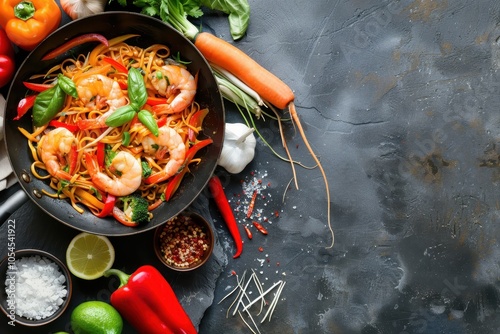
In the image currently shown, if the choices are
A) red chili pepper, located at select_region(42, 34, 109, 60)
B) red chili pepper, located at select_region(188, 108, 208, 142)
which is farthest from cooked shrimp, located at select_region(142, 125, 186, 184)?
red chili pepper, located at select_region(42, 34, 109, 60)

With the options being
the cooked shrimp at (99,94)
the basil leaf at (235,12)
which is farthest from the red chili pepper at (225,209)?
the basil leaf at (235,12)

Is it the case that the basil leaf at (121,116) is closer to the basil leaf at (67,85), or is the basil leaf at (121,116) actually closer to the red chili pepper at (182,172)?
the basil leaf at (67,85)

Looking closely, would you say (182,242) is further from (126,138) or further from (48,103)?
(48,103)

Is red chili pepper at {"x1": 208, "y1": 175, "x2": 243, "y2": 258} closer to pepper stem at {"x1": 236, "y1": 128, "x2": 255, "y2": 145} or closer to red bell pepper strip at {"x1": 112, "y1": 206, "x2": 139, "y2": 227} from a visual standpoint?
pepper stem at {"x1": 236, "y1": 128, "x2": 255, "y2": 145}

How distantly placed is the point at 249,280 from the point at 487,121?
204 cm

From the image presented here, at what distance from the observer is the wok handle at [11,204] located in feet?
11.3

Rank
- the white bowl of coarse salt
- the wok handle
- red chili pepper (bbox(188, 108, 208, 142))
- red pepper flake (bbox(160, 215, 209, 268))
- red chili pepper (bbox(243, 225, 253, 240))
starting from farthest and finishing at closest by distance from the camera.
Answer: red chili pepper (bbox(243, 225, 253, 240)), red pepper flake (bbox(160, 215, 209, 268)), red chili pepper (bbox(188, 108, 208, 142)), the white bowl of coarse salt, the wok handle

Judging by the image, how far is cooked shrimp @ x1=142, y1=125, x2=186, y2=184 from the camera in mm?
3637

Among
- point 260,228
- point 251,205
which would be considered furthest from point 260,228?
point 251,205

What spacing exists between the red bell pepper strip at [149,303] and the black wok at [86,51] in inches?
11.6

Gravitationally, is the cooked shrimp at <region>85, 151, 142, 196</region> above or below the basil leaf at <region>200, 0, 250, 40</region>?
below

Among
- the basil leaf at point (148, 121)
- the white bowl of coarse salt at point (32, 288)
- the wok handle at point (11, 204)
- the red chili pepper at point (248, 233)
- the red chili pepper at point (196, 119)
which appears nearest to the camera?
the wok handle at point (11, 204)

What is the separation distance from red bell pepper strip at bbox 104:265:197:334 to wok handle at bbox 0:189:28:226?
690 millimetres

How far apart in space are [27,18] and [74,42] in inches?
12.0
